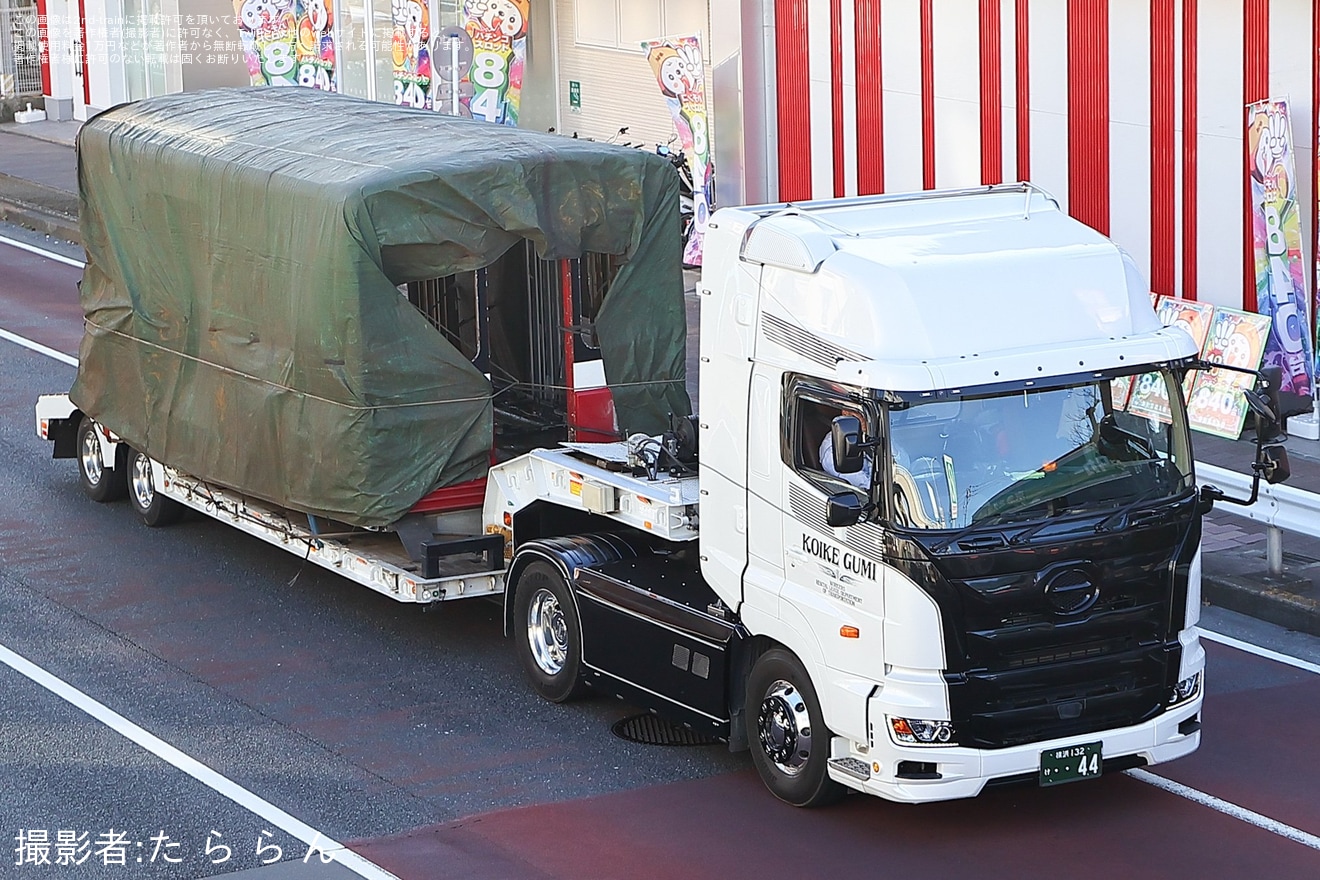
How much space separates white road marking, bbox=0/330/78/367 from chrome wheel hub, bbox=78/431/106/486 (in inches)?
181

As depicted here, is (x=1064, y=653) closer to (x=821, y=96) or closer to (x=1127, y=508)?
(x=1127, y=508)

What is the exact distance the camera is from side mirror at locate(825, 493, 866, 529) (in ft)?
29.3

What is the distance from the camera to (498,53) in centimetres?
2744

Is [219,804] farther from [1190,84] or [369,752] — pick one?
[1190,84]

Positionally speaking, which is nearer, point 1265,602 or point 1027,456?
point 1027,456

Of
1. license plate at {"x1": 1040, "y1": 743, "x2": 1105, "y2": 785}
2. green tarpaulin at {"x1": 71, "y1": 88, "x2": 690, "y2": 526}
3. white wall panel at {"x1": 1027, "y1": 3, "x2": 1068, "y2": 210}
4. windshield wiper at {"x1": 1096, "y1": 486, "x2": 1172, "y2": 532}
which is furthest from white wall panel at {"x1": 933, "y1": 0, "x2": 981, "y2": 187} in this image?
license plate at {"x1": 1040, "y1": 743, "x2": 1105, "y2": 785}

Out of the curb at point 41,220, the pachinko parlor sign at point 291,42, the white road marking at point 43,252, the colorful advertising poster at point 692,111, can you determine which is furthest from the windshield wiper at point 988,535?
the pachinko parlor sign at point 291,42

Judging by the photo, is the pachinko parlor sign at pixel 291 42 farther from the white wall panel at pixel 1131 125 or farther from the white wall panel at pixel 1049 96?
the white wall panel at pixel 1131 125

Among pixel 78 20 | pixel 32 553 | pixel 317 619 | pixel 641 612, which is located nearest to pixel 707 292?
pixel 641 612

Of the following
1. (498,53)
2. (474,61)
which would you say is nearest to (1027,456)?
(498,53)

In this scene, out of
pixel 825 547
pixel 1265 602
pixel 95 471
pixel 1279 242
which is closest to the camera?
pixel 825 547

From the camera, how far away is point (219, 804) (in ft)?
32.8

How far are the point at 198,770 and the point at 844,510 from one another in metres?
3.95

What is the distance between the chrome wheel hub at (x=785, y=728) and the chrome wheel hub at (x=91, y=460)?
7829 millimetres
